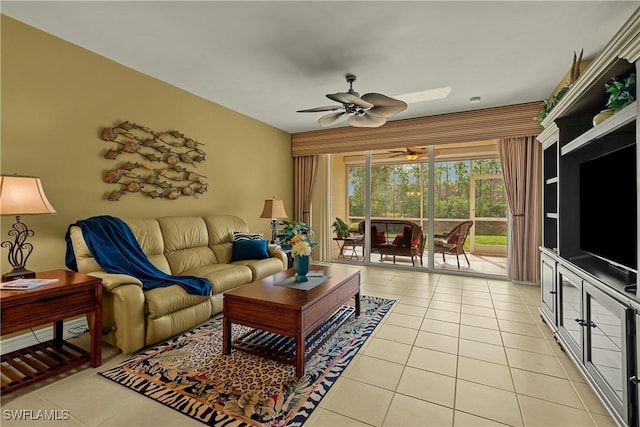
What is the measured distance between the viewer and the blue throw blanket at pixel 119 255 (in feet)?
8.68

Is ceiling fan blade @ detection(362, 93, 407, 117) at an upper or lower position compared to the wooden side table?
upper

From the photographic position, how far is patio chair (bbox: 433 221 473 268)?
5188 millimetres

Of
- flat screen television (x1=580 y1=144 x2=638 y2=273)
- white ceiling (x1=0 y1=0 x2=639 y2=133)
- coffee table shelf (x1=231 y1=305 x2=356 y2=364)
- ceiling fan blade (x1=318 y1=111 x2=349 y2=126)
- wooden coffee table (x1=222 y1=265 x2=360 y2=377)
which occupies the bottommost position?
coffee table shelf (x1=231 y1=305 x2=356 y2=364)

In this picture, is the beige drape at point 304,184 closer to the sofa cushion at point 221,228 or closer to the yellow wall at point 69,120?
the sofa cushion at point 221,228

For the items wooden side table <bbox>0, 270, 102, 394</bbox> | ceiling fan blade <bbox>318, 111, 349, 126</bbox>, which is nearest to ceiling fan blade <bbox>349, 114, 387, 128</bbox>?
ceiling fan blade <bbox>318, 111, 349, 126</bbox>

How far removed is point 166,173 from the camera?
3760 mm

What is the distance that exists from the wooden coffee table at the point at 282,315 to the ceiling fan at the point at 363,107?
68.5 inches

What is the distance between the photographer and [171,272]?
3.34 meters

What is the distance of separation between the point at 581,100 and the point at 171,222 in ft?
13.4

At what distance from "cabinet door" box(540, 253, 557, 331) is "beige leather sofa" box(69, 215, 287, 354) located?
3.01 metres

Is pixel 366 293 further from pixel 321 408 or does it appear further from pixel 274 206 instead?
pixel 321 408

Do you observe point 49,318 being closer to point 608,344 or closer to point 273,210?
point 273,210

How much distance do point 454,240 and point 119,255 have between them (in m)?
4.89

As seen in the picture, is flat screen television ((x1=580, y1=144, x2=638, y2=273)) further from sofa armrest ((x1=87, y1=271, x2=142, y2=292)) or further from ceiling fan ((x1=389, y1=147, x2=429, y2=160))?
sofa armrest ((x1=87, y1=271, x2=142, y2=292))
